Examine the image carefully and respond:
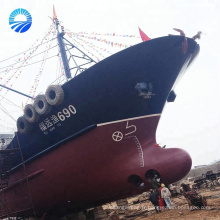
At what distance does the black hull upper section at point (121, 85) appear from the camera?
913 cm

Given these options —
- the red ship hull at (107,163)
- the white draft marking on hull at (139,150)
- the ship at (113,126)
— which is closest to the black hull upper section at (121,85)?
the ship at (113,126)

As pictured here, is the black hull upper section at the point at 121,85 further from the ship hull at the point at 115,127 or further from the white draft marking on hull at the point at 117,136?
the white draft marking on hull at the point at 117,136

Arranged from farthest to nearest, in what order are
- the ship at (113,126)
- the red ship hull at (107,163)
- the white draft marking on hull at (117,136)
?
the white draft marking on hull at (117,136) < the ship at (113,126) < the red ship hull at (107,163)

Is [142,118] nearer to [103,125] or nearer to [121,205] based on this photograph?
[103,125]

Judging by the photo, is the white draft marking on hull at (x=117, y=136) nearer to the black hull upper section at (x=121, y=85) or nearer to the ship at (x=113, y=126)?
the ship at (x=113, y=126)

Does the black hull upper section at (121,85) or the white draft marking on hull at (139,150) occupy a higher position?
the black hull upper section at (121,85)

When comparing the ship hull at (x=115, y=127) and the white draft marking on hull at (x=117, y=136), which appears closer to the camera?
the ship hull at (x=115, y=127)

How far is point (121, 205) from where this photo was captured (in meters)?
12.4

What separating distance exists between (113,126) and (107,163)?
1419mm

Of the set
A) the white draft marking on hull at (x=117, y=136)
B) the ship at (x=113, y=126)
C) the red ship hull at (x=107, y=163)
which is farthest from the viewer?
the white draft marking on hull at (x=117, y=136)

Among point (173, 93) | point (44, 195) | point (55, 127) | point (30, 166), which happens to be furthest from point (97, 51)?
point (44, 195)

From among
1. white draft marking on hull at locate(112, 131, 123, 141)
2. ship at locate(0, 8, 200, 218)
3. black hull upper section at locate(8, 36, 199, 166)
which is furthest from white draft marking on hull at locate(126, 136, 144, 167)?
black hull upper section at locate(8, 36, 199, 166)

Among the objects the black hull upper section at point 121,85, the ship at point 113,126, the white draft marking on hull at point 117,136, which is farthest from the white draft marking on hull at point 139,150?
the black hull upper section at point 121,85

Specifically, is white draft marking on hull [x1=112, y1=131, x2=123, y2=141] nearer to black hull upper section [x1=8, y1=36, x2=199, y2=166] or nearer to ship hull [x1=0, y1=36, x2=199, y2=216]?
ship hull [x1=0, y1=36, x2=199, y2=216]
